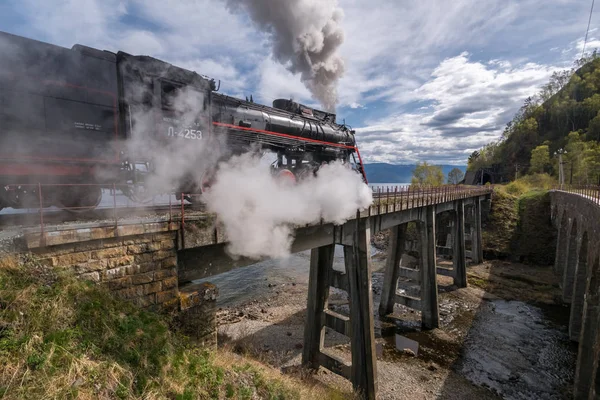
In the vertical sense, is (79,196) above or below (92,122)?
below

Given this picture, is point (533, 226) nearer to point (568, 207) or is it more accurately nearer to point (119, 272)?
point (568, 207)

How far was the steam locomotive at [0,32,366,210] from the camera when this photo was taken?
4.97 m

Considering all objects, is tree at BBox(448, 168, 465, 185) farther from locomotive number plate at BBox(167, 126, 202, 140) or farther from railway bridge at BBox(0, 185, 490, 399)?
locomotive number plate at BBox(167, 126, 202, 140)

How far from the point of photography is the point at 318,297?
916cm

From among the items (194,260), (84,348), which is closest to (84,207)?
(194,260)

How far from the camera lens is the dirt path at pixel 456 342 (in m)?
9.73

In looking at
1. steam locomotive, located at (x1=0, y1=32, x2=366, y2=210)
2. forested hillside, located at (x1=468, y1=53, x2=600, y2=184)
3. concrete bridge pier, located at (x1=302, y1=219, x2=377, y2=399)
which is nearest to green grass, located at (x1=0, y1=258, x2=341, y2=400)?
steam locomotive, located at (x1=0, y1=32, x2=366, y2=210)

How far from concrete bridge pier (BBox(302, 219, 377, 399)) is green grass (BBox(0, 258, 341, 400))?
4903 mm

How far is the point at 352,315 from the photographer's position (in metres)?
8.40

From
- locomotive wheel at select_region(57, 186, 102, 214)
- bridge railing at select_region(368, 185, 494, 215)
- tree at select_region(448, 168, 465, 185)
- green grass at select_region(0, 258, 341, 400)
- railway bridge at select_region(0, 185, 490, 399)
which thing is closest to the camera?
green grass at select_region(0, 258, 341, 400)

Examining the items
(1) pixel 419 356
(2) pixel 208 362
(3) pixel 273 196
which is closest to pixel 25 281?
(2) pixel 208 362

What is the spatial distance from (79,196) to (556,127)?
7546 cm

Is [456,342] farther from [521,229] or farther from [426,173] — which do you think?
[426,173]

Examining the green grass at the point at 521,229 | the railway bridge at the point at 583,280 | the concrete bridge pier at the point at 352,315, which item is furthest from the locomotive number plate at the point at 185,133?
the green grass at the point at 521,229
